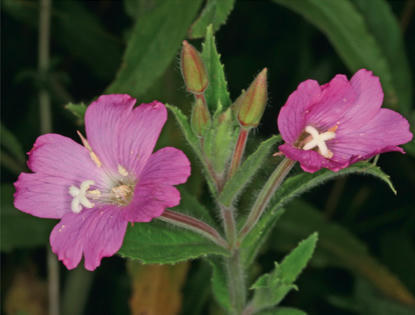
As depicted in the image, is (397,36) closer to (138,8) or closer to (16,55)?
(138,8)

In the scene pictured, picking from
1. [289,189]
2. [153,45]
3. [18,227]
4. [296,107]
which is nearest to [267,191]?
[289,189]

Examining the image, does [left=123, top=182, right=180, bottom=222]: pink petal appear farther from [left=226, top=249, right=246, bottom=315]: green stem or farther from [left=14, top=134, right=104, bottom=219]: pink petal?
[left=226, top=249, right=246, bottom=315]: green stem

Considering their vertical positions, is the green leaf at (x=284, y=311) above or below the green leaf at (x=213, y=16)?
below

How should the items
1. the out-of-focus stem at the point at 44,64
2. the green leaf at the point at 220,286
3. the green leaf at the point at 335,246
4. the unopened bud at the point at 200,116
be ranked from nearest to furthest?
the unopened bud at the point at 200,116 < the green leaf at the point at 220,286 < the green leaf at the point at 335,246 < the out-of-focus stem at the point at 44,64

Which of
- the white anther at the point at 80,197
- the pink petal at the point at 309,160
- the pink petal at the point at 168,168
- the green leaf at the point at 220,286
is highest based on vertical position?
the pink petal at the point at 309,160

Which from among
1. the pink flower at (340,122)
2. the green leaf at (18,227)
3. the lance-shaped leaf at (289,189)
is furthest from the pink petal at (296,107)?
the green leaf at (18,227)

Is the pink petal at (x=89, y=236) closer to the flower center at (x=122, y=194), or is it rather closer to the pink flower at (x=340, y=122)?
the flower center at (x=122, y=194)

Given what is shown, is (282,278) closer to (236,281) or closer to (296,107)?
(236,281)

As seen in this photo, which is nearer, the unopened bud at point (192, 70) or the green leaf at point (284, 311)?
the unopened bud at point (192, 70)

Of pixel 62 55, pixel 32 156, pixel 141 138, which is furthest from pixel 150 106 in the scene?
pixel 62 55
